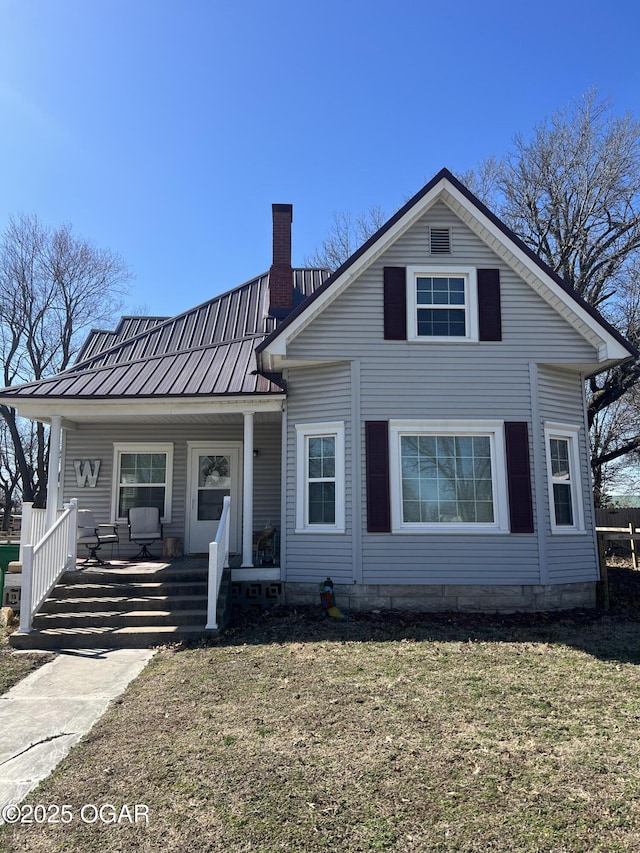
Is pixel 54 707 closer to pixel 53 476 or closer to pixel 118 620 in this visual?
pixel 118 620

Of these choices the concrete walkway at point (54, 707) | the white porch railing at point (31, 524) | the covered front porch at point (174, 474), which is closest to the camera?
the concrete walkway at point (54, 707)

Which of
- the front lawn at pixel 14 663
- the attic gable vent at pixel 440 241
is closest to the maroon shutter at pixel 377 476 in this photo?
the attic gable vent at pixel 440 241

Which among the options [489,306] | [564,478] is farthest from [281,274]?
[564,478]

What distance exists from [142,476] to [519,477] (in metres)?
7.17

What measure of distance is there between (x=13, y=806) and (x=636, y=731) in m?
4.49

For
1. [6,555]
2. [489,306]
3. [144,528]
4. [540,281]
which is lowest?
[6,555]

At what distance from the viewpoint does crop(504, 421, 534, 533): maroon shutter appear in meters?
9.05

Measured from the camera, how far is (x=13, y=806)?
11.8 feet

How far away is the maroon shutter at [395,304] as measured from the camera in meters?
9.55

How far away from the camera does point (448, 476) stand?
9266 millimetres

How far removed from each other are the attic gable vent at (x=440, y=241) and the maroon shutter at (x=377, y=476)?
3.10 m

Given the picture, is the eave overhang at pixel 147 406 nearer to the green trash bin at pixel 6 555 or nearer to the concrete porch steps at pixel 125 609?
the green trash bin at pixel 6 555

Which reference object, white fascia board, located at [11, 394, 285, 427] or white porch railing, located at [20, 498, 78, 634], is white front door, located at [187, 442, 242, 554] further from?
white porch railing, located at [20, 498, 78, 634]

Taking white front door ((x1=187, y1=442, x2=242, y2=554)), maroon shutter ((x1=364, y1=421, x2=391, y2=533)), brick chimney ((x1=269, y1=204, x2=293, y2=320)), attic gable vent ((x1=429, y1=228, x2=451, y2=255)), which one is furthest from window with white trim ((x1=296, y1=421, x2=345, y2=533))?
brick chimney ((x1=269, y1=204, x2=293, y2=320))
